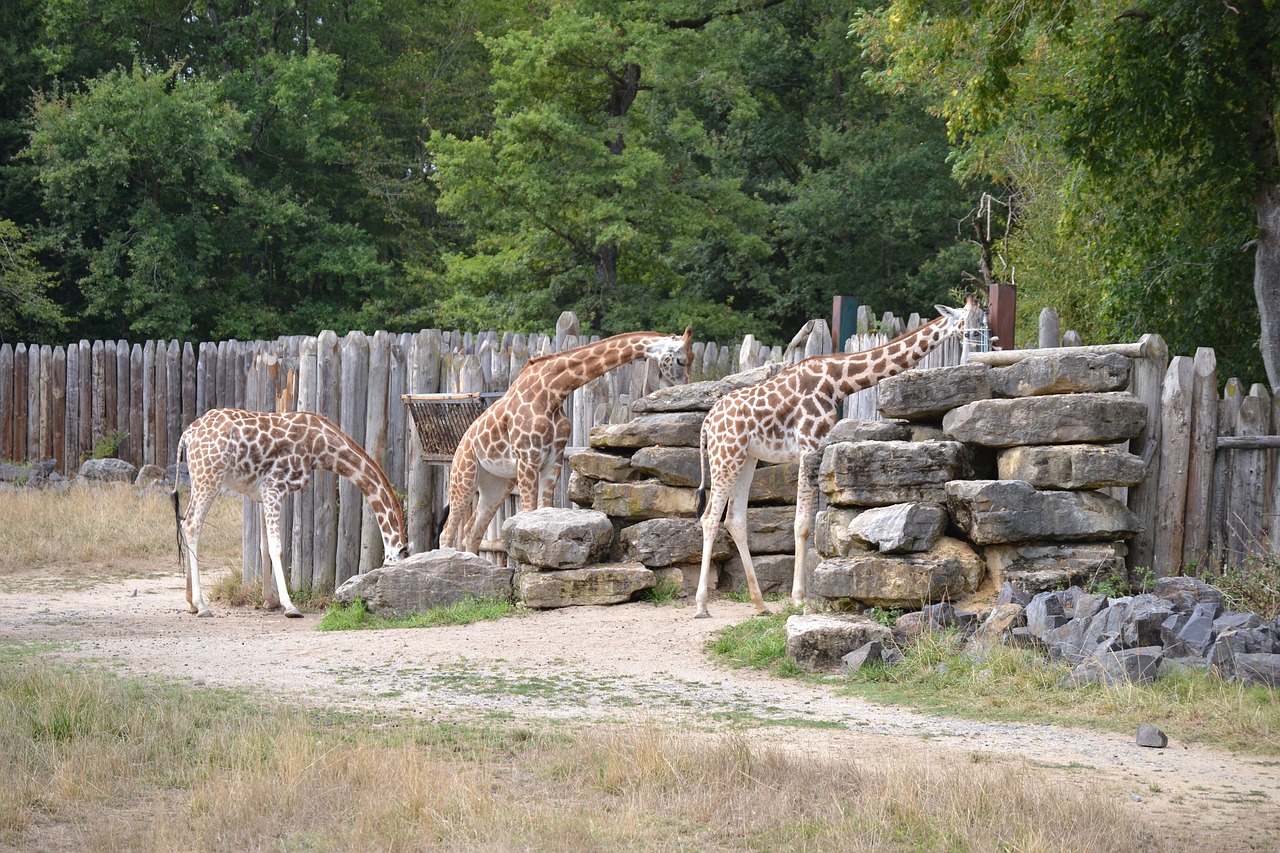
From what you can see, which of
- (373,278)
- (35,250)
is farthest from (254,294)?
(35,250)

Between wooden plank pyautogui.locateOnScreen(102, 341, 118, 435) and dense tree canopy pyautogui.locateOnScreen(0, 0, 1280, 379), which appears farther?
→ dense tree canopy pyautogui.locateOnScreen(0, 0, 1280, 379)

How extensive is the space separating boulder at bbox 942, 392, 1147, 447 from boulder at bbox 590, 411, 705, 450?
288cm

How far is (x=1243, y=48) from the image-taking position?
11.5 metres

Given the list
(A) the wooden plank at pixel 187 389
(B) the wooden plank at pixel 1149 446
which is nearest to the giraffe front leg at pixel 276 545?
(B) the wooden plank at pixel 1149 446

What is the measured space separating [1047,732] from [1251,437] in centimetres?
384

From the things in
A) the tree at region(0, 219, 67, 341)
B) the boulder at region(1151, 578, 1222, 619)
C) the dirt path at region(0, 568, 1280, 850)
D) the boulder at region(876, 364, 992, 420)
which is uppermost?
the tree at region(0, 219, 67, 341)

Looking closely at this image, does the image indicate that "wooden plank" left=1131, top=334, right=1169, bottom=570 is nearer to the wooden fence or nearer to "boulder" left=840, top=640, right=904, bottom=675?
the wooden fence

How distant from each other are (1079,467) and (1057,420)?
36 centimetres

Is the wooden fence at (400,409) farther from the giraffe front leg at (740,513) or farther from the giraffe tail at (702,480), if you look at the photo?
the giraffe front leg at (740,513)

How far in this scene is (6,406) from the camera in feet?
67.9

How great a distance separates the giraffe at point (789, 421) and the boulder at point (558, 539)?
91 centimetres

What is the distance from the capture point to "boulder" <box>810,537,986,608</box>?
27.8ft

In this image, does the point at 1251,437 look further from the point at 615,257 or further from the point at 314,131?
the point at 314,131

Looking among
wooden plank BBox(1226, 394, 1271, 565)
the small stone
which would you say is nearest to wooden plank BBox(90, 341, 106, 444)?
wooden plank BBox(1226, 394, 1271, 565)
